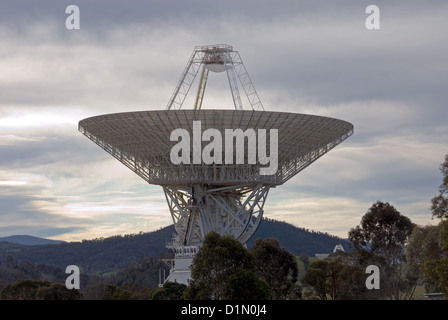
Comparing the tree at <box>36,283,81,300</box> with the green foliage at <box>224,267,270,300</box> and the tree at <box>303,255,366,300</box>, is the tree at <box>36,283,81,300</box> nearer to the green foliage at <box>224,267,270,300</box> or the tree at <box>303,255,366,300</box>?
the green foliage at <box>224,267,270,300</box>

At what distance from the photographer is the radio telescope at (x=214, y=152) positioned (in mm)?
51938

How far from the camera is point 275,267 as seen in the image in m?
69.3

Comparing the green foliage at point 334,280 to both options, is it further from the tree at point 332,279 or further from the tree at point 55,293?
the tree at point 55,293

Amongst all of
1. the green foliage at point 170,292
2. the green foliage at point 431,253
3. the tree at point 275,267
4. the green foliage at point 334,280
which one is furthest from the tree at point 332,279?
the green foliage at point 170,292

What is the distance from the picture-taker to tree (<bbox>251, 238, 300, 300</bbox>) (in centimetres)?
6819

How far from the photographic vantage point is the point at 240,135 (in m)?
52.5

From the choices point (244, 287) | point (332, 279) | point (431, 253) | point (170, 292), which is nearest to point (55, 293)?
point (170, 292)

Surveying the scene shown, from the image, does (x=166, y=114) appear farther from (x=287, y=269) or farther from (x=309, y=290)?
(x=309, y=290)

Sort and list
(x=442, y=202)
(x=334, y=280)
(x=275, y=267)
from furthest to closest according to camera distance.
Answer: (x=334, y=280)
(x=275, y=267)
(x=442, y=202)

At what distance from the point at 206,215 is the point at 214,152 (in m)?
6.98

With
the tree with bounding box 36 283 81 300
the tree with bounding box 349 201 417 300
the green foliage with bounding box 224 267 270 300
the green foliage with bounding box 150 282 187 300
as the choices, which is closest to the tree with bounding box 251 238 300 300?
the tree with bounding box 349 201 417 300

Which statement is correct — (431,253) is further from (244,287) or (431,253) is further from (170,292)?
(170,292)
